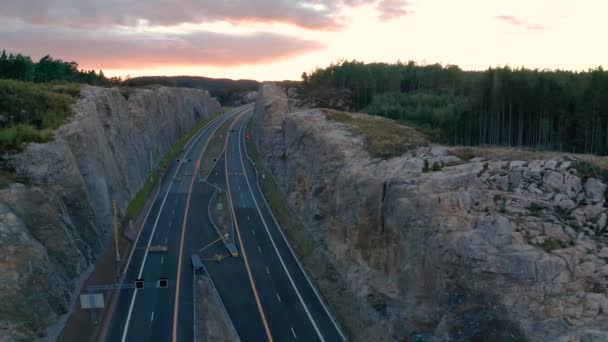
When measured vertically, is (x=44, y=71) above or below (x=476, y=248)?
above

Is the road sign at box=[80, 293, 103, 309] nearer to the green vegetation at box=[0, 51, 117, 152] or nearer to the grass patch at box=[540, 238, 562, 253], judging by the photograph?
the green vegetation at box=[0, 51, 117, 152]

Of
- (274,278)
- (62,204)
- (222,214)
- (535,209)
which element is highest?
(535,209)

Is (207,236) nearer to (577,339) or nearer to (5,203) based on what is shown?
(5,203)

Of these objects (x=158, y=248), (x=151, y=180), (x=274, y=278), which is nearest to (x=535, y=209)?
(x=274, y=278)

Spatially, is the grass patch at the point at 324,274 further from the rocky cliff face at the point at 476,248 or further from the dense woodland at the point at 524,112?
the dense woodland at the point at 524,112

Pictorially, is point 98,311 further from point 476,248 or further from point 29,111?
point 476,248

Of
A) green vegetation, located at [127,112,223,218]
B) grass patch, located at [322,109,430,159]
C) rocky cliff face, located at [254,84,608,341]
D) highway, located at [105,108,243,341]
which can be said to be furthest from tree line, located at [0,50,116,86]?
rocky cliff face, located at [254,84,608,341]

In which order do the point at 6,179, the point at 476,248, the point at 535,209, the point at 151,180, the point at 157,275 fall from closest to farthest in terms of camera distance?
1. the point at 476,248
2. the point at 535,209
3. the point at 6,179
4. the point at 157,275
5. the point at 151,180

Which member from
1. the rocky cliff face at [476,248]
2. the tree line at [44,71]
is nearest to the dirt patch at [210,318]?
the rocky cliff face at [476,248]
